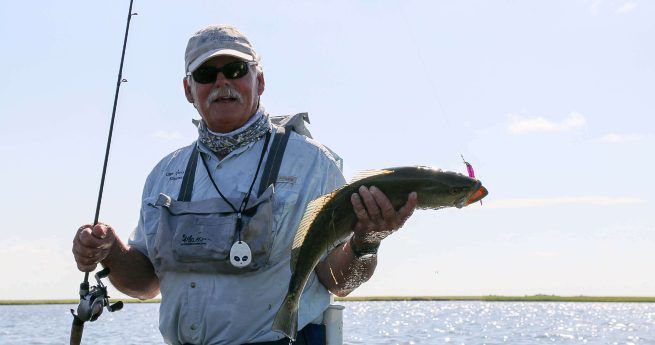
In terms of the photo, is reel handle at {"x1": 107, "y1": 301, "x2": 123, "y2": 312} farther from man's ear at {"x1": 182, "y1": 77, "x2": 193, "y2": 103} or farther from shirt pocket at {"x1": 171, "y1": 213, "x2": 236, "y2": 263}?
man's ear at {"x1": 182, "y1": 77, "x2": 193, "y2": 103}

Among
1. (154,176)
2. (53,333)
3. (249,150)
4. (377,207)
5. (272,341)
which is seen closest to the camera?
(377,207)

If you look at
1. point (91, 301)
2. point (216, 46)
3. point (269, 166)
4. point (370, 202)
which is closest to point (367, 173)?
point (370, 202)

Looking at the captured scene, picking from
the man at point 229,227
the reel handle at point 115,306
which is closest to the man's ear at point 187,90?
the man at point 229,227

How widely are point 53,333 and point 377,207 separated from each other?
41296 mm

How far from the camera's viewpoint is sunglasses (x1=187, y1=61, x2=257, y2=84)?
5578 millimetres

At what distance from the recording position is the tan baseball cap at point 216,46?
5602 mm

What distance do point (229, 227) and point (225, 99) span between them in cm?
87

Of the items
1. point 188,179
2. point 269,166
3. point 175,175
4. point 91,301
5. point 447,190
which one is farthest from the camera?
point 91,301

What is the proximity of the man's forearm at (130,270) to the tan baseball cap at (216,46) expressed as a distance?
1.30 meters

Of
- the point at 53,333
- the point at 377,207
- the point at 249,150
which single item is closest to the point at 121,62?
the point at 249,150

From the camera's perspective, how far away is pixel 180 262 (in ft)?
17.4

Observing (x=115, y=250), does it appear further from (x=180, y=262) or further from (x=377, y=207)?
(x=377, y=207)

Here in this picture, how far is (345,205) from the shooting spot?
4812 millimetres

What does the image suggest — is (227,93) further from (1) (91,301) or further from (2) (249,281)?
(1) (91,301)
